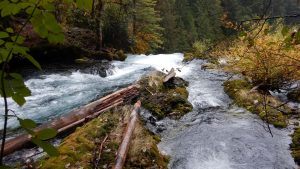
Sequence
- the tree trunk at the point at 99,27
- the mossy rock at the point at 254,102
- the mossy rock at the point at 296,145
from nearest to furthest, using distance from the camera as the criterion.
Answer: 1. the mossy rock at the point at 296,145
2. the mossy rock at the point at 254,102
3. the tree trunk at the point at 99,27

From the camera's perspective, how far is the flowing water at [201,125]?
221 inches

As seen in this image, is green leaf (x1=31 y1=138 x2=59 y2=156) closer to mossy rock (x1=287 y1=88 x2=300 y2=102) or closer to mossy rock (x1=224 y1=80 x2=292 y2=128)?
mossy rock (x1=224 y1=80 x2=292 y2=128)

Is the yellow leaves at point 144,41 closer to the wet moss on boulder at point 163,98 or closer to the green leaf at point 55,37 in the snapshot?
the wet moss on boulder at point 163,98

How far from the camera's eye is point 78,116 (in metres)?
6.90

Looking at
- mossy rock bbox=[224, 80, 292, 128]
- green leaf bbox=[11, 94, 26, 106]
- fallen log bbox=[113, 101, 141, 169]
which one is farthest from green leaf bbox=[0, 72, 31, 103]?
mossy rock bbox=[224, 80, 292, 128]

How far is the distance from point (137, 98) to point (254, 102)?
293 centimetres

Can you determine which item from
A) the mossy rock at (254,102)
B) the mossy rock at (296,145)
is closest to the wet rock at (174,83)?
the mossy rock at (254,102)

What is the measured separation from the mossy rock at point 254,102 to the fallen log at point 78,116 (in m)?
2.76

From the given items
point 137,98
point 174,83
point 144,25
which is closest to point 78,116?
point 137,98

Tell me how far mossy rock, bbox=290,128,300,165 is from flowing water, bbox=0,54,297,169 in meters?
0.10

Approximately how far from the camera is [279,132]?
6930 mm

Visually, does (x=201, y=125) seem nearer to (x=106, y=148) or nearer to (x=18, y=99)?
(x=106, y=148)

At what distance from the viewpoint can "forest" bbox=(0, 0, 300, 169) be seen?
1105mm

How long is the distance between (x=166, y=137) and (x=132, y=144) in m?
1.29
